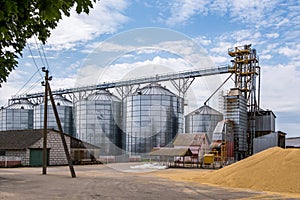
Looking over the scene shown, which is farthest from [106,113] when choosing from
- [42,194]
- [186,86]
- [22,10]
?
[22,10]

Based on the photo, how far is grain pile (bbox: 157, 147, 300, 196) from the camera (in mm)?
19391

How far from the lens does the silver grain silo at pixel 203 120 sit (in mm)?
48719

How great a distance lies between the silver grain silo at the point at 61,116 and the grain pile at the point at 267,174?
39334 mm

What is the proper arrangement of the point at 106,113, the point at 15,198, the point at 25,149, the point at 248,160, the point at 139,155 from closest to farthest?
1. the point at 15,198
2. the point at 248,160
3. the point at 25,149
4. the point at 139,155
5. the point at 106,113

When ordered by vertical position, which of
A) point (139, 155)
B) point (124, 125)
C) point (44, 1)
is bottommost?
point (139, 155)

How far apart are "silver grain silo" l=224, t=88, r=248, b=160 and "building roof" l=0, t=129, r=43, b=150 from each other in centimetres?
2084

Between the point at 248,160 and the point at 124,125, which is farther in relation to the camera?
the point at 124,125

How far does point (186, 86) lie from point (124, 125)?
9.92 m

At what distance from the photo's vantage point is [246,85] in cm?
4572

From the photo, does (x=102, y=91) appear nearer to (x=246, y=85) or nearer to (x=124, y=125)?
(x=124, y=125)

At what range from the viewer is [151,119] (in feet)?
161

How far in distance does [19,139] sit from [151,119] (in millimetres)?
15832

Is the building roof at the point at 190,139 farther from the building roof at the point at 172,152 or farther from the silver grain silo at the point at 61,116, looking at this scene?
the silver grain silo at the point at 61,116

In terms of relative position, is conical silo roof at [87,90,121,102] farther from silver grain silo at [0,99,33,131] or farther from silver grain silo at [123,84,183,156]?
silver grain silo at [0,99,33,131]
